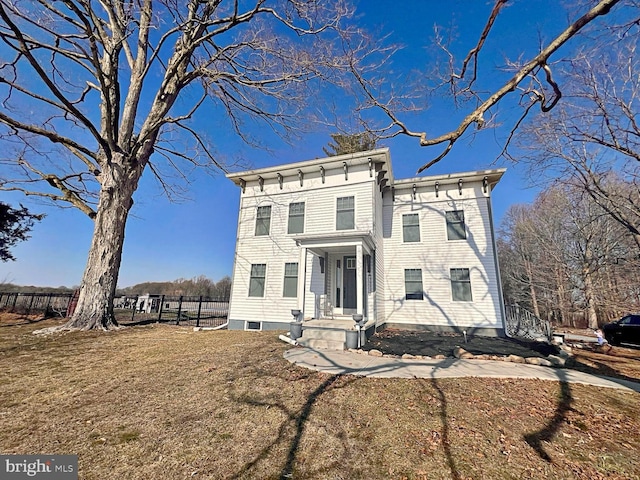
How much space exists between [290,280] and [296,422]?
8.19m

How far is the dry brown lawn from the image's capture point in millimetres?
2381

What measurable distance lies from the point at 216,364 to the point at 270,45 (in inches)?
366

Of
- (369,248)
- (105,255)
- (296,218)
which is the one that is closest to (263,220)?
(296,218)

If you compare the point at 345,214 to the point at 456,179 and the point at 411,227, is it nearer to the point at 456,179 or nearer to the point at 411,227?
the point at 411,227

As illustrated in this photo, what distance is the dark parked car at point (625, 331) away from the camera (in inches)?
448

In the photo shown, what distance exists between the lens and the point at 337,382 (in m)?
4.42

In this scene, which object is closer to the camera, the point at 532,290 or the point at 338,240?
the point at 338,240

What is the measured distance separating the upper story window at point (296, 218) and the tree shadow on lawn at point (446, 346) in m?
5.39

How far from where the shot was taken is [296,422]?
310 centimetres

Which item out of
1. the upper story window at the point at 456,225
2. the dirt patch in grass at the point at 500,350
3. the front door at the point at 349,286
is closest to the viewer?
the dirt patch in grass at the point at 500,350

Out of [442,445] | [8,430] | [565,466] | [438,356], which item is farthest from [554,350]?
[8,430]

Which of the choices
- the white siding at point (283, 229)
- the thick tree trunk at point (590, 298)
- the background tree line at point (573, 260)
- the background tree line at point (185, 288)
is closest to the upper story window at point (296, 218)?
the white siding at point (283, 229)

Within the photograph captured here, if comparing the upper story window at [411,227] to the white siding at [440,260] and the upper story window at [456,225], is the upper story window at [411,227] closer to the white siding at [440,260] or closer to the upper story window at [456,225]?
the white siding at [440,260]

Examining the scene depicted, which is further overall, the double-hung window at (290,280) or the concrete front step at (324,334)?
the double-hung window at (290,280)
